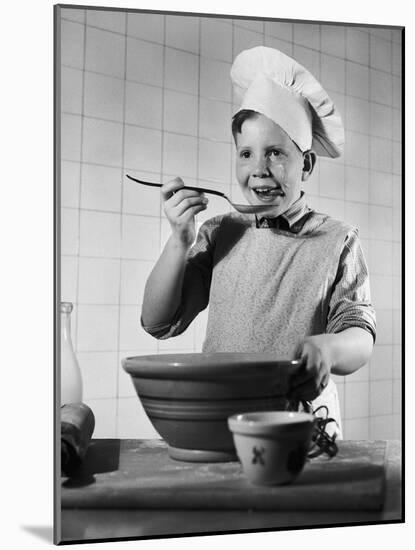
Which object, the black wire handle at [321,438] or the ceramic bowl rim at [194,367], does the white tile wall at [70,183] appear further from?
the black wire handle at [321,438]

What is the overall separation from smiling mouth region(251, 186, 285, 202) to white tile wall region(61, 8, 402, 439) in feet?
0.10

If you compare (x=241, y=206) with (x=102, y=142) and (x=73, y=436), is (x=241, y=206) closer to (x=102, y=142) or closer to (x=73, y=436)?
(x=102, y=142)

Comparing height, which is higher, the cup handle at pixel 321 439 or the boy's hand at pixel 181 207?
the boy's hand at pixel 181 207

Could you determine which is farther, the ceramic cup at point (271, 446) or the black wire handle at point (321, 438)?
the black wire handle at point (321, 438)

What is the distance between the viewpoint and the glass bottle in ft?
5.01

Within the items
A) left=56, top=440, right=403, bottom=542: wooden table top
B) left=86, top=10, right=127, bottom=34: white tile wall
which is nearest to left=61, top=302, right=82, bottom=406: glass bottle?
left=56, top=440, right=403, bottom=542: wooden table top

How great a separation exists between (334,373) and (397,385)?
15 centimetres

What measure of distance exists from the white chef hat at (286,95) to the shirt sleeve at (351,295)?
0.18m

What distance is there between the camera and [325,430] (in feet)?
5.40

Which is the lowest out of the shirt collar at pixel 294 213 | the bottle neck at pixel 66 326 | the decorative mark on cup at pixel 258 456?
the decorative mark on cup at pixel 258 456

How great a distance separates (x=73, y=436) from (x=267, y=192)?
512 millimetres

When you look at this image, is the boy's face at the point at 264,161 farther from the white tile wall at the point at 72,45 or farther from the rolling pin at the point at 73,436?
the rolling pin at the point at 73,436

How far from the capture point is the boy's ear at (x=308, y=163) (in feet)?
5.43

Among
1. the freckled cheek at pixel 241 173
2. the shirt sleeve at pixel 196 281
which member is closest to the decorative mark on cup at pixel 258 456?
the shirt sleeve at pixel 196 281
